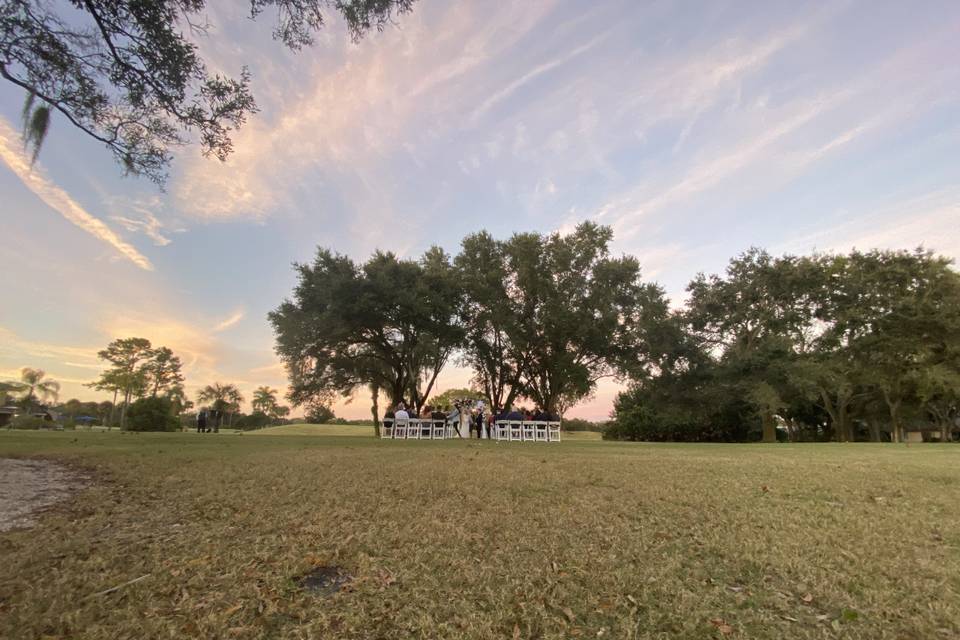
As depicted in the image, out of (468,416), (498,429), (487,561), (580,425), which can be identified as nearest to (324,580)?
(487,561)

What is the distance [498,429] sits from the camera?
19.0m

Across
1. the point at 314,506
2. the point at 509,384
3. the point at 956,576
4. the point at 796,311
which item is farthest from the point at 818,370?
the point at 314,506

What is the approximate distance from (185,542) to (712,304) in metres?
31.9

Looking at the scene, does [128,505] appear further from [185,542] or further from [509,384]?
[509,384]

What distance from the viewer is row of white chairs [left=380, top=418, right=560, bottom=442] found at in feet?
59.0

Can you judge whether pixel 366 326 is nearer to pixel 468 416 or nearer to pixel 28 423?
pixel 468 416

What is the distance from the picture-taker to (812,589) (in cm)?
279

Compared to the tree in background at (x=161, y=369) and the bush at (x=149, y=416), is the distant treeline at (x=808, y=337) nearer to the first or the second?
the bush at (x=149, y=416)

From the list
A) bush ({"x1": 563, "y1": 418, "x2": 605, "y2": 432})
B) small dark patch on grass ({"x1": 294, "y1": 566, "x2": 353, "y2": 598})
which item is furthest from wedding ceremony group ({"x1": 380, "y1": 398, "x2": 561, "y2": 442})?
bush ({"x1": 563, "y1": 418, "x2": 605, "y2": 432})

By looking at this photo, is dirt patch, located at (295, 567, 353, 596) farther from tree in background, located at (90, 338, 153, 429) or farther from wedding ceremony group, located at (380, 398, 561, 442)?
tree in background, located at (90, 338, 153, 429)

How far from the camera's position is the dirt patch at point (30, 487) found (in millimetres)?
3958

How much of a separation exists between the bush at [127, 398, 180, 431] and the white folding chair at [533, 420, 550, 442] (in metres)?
21.0

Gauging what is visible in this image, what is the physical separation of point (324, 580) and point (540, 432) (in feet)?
53.3

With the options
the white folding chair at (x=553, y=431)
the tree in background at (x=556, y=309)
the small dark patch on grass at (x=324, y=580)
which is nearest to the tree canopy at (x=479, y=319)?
the tree in background at (x=556, y=309)
